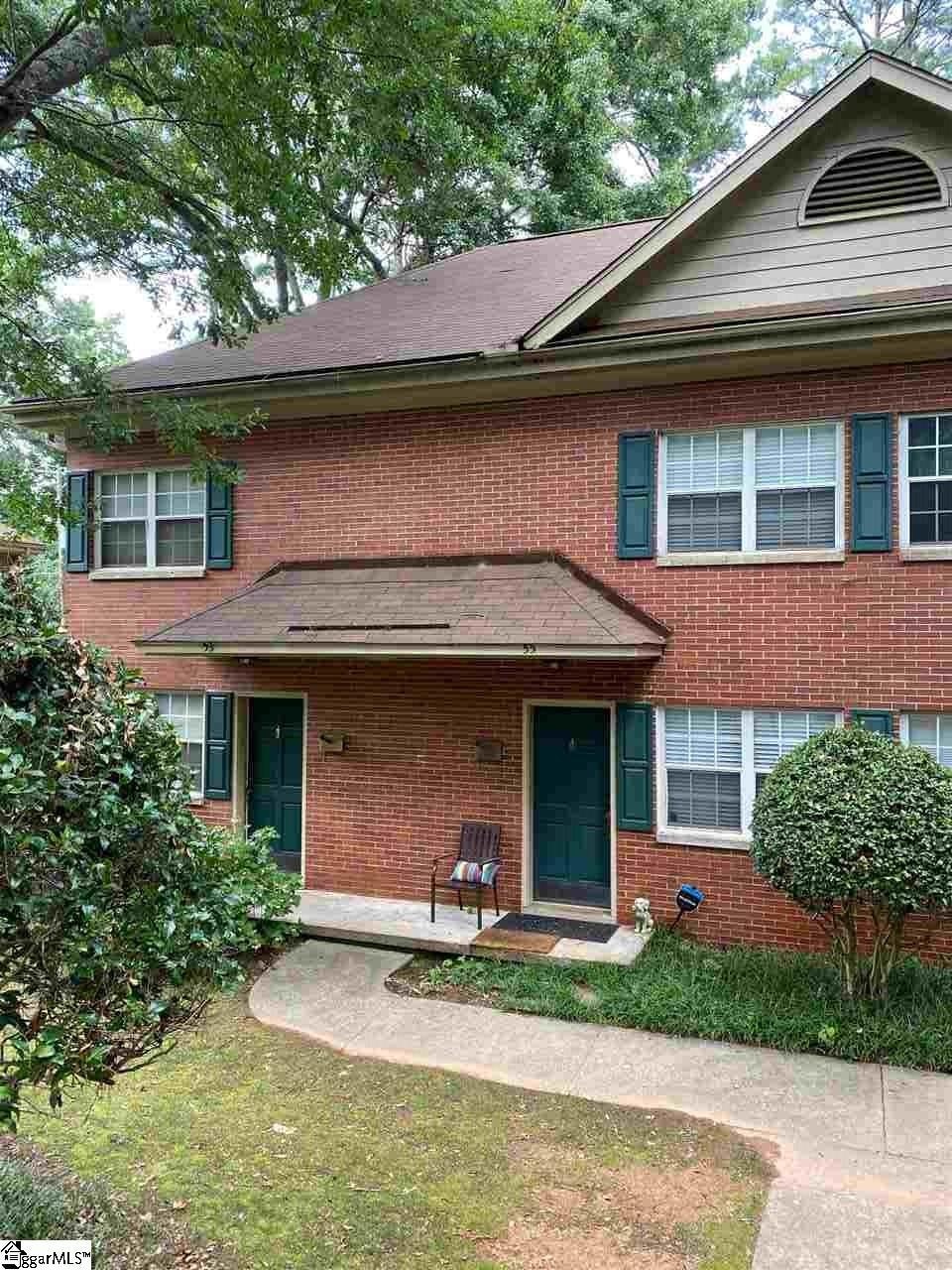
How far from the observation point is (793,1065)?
6328mm

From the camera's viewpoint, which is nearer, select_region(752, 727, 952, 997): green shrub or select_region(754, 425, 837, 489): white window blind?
select_region(752, 727, 952, 997): green shrub

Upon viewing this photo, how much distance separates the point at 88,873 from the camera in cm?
332

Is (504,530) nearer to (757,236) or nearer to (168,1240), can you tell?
(757,236)

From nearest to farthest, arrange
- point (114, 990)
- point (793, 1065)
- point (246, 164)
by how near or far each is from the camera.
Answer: point (114, 990), point (793, 1065), point (246, 164)

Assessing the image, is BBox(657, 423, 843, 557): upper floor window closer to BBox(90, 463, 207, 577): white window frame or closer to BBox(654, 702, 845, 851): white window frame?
BBox(654, 702, 845, 851): white window frame

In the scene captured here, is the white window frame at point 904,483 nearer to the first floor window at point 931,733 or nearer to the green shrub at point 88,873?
the first floor window at point 931,733

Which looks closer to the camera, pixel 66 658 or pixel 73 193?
pixel 66 658

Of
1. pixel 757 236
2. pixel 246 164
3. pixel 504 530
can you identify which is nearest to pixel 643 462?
pixel 504 530

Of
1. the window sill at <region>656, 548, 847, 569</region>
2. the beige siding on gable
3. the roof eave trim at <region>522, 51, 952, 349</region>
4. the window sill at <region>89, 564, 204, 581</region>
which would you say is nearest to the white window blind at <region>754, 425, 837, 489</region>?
the window sill at <region>656, 548, 847, 569</region>

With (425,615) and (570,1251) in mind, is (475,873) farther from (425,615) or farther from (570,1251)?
(570,1251)

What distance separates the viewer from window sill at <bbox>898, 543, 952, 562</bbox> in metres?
8.02

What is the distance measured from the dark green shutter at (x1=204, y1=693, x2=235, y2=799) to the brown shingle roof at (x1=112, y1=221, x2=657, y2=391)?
3.93 meters

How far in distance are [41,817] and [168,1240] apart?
2365mm

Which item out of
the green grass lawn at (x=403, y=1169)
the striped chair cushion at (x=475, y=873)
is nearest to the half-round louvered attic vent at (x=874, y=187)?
the striped chair cushion at (x=475, y=873)
